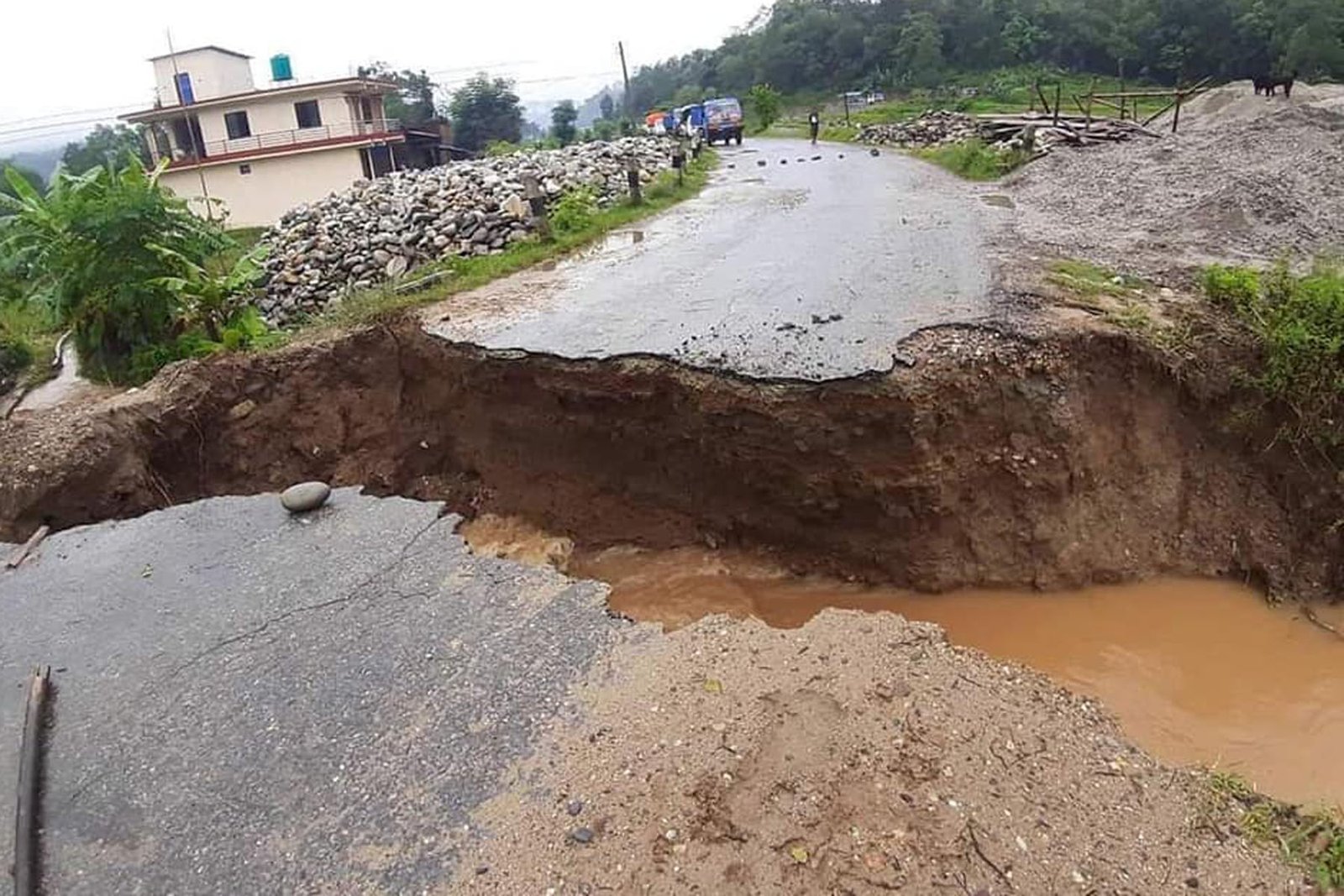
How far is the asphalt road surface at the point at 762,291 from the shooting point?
7.54 meters

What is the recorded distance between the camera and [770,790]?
12.3 feet

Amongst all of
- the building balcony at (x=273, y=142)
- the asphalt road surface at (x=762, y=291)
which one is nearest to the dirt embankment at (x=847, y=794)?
the asphalt road surface at (x=762, y=291)

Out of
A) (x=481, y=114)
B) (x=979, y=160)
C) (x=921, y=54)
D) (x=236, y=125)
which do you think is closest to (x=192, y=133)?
(x=236, y=125)

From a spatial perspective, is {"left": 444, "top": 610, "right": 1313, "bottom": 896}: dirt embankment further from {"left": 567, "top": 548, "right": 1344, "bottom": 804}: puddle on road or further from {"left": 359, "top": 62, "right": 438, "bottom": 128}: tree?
{"left": 359, "top": 62, "right": 438, "bottom": 128}: tree

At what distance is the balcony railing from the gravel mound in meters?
26.6

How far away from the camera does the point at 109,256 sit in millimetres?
10578

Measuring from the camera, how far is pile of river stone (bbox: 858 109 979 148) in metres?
27.4

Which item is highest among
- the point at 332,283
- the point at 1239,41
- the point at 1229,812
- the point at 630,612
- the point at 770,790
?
the point at 1239,41

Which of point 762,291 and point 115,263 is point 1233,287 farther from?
point 115,263

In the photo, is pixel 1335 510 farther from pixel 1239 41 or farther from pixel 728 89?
pixel 728 89

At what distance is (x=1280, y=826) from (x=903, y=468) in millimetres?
3638

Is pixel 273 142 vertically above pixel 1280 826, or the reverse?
pixel 273 142

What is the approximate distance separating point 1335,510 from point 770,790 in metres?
5.90

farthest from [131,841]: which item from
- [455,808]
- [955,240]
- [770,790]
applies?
[955,240]
